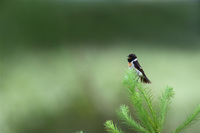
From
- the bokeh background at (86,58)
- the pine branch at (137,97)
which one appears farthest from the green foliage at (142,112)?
the bokeh background at (86,58)

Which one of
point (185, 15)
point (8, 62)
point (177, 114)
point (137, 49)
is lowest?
point (177, 114)

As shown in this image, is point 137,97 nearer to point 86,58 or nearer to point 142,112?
point 142,112

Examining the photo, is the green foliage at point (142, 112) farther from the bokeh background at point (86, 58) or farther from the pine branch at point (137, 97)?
the bokeh background at point (86, 58)

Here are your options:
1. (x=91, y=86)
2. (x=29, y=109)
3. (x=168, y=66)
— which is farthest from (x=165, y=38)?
(x=29, y=109)

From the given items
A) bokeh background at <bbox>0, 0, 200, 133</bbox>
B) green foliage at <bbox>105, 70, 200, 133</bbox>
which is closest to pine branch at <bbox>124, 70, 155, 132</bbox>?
green foliage at <bbox>105, 70, 200, 133</bbox>

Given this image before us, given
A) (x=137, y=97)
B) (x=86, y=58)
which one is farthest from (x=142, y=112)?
(x=86, y=58)

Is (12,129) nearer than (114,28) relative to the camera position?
Yes

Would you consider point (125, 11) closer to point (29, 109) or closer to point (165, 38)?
point (165, 38)

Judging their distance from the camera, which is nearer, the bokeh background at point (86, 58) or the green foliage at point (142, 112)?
the green foliage at point (142, 112)
